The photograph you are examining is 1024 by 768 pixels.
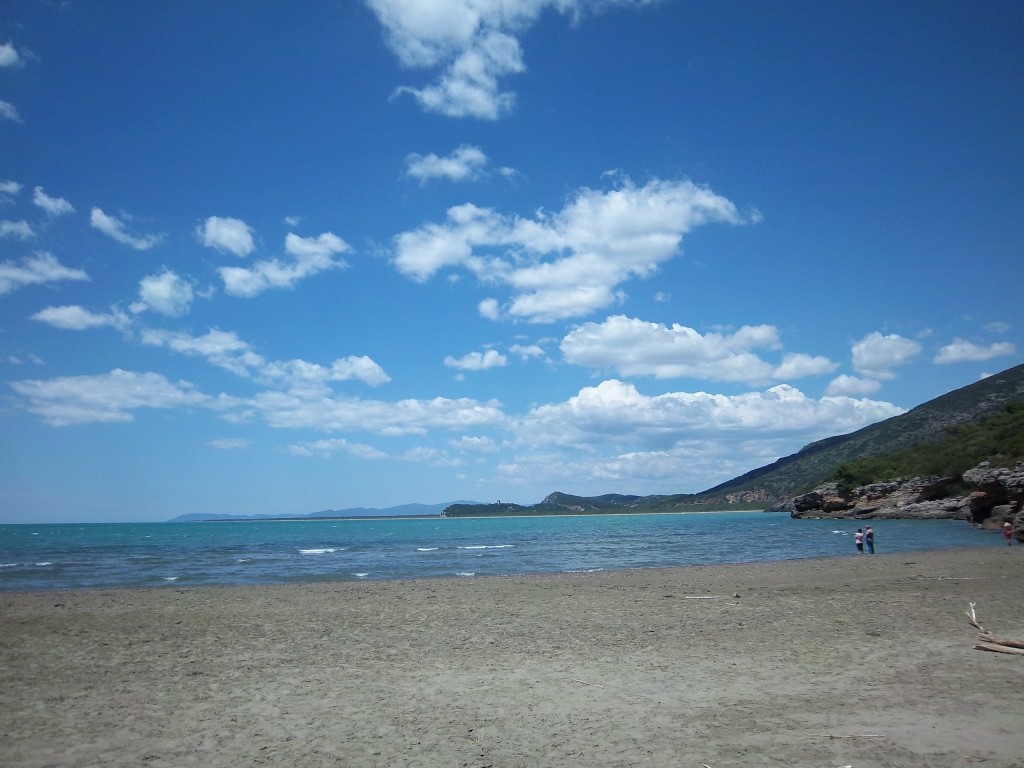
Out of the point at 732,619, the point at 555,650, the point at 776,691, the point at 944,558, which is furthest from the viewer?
the point at 944,558

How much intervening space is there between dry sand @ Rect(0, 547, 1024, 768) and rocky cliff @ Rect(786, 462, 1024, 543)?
37273mm

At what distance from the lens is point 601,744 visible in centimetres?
738

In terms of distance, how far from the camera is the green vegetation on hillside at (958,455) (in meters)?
74.9

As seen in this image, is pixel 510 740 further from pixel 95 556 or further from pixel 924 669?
pixel 95 556

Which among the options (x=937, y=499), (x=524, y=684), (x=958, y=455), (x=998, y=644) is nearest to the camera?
(x=524, y=684)

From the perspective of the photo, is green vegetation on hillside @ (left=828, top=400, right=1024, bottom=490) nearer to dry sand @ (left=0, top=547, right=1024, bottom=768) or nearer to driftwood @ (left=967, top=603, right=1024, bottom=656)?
driftwood @ (left=967, top=603, right=1024, bottom=656)

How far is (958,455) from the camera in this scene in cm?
8831

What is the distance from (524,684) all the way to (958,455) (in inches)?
3867

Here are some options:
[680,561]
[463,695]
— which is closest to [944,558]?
[680,561]

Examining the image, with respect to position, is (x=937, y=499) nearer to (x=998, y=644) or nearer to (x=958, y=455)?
(x=958, y=455)

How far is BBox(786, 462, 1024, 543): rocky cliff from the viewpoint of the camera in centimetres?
5491

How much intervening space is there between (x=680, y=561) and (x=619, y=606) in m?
21.7

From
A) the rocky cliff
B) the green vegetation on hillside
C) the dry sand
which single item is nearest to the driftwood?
the dry sand

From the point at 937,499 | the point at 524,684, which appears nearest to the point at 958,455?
the point at 937,499
